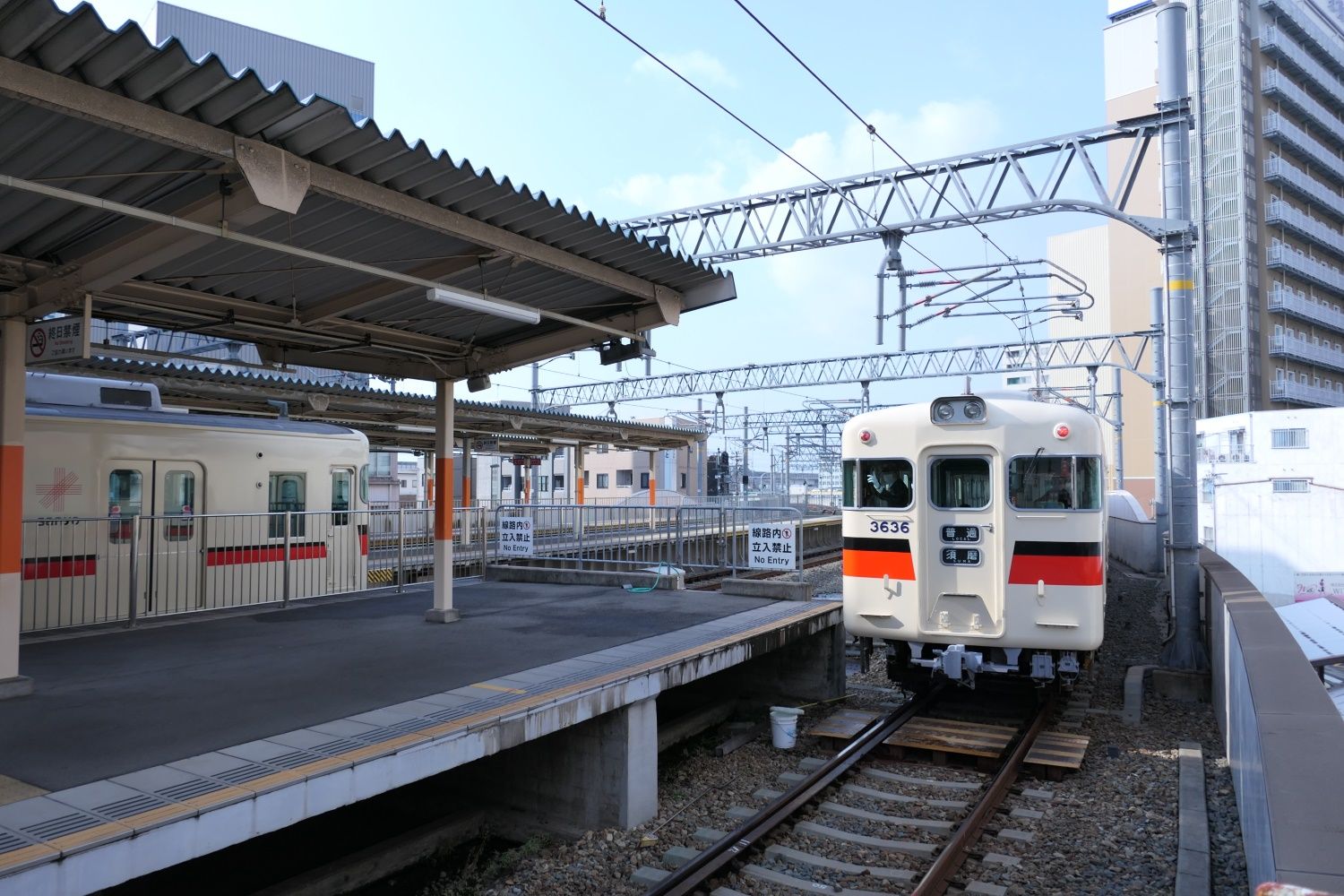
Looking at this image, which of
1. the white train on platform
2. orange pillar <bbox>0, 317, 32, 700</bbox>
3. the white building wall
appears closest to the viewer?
orange pillar <bbox>0, 317, 32, 700</bbox>

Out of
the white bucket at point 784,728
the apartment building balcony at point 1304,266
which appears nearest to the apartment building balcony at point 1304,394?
the apartment building balcony at point 1304,266

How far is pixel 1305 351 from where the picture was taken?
175 feet

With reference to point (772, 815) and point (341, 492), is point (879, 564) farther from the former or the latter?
point (341, 492)

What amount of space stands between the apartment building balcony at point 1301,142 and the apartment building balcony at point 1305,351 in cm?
1111

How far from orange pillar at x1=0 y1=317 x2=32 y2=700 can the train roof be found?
4017 millimetres

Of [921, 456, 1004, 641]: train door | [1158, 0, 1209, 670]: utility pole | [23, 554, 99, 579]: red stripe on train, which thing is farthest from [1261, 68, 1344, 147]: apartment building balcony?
[23, 554, 99, 579]: red stripe on train

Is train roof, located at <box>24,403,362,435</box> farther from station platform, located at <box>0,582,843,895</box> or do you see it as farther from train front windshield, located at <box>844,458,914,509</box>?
train front windshield, located at <box>844,458,914,509</box>

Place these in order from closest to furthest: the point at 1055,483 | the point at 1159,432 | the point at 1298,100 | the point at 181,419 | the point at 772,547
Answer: the point at 1055,483
the point at 181,419
the point at 772,547
the point at 1159,432
the point at 1298,100

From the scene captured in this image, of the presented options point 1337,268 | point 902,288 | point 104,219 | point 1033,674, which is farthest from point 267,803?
point 1337,268

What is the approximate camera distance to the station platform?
4.10 metres

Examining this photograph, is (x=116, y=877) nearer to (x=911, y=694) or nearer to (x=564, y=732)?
(x=564, y=732)

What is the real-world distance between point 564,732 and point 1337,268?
69.6 metres

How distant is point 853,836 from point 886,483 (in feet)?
13.1

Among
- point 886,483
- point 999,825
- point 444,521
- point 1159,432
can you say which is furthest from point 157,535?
point 1159,432
